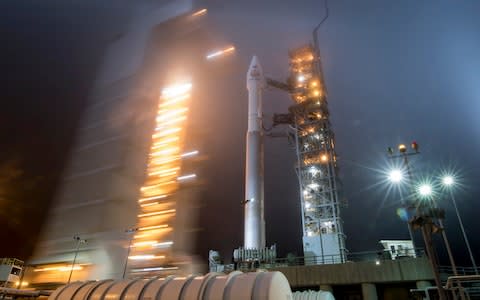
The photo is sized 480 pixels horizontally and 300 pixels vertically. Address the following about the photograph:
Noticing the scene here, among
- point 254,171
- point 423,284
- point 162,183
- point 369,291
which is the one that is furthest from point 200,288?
point 254,171

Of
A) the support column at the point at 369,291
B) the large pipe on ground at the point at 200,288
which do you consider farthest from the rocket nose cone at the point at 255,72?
the large pipe on ground at the point at 200,288

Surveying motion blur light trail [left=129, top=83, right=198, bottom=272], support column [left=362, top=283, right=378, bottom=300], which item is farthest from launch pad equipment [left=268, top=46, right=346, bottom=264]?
motion blur light trail [left=129, top=83, right=198, bottom=272]

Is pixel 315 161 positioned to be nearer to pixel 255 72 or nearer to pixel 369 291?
pixel 255 72

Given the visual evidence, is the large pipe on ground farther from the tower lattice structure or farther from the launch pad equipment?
the tower lattice structure

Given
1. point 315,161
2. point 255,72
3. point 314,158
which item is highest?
point 255,72

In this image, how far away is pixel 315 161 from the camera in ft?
143

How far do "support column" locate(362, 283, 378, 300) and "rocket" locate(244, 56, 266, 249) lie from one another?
1240 cm

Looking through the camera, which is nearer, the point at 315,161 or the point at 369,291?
the point at 369,291

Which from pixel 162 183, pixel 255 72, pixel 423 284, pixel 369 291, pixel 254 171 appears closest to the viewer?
pixel 423 284

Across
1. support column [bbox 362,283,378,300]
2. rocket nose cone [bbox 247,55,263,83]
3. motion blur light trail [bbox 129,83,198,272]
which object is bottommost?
support column [bbox 362,283,378,300]

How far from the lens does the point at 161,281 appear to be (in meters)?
7.64

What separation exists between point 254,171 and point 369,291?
19.3 metres

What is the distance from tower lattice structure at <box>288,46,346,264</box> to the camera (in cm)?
3728

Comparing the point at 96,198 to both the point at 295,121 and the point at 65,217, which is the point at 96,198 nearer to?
the point at 65,217
